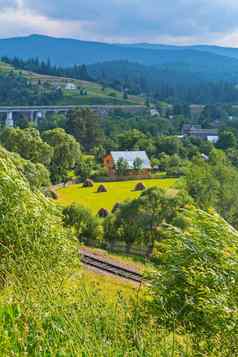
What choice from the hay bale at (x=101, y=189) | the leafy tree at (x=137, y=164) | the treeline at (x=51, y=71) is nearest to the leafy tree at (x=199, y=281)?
the hay bale at (x=101, y=189)

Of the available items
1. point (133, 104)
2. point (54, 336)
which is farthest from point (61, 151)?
point (133, 104)

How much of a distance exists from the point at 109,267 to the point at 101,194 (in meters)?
23.9

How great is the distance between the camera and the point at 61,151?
53.0 m

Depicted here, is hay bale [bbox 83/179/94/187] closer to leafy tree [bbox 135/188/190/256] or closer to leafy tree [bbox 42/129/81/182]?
leafy tree [bbox 42/129/81/182]

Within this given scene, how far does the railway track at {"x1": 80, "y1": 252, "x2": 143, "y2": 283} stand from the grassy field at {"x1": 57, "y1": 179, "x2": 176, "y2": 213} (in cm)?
1533

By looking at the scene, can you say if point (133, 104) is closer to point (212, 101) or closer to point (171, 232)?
point (212, 101)

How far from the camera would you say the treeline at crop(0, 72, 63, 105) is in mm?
122312

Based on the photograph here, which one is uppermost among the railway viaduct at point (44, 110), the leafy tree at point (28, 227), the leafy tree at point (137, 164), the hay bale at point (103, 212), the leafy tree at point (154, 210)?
the leafy tree at point (28, 227)

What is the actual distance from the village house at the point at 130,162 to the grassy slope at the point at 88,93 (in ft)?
209

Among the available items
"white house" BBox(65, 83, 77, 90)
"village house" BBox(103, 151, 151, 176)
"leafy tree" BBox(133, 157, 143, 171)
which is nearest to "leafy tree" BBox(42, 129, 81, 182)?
"village house" BBox(103, 151, 151, 176)

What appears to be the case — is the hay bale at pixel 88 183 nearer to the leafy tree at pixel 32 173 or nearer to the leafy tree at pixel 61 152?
the leafy tree at pixel 61 152

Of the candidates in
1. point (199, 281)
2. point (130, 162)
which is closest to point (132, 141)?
point (130, 162)

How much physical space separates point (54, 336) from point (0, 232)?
484 cm

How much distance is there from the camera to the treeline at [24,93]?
12231 cm
